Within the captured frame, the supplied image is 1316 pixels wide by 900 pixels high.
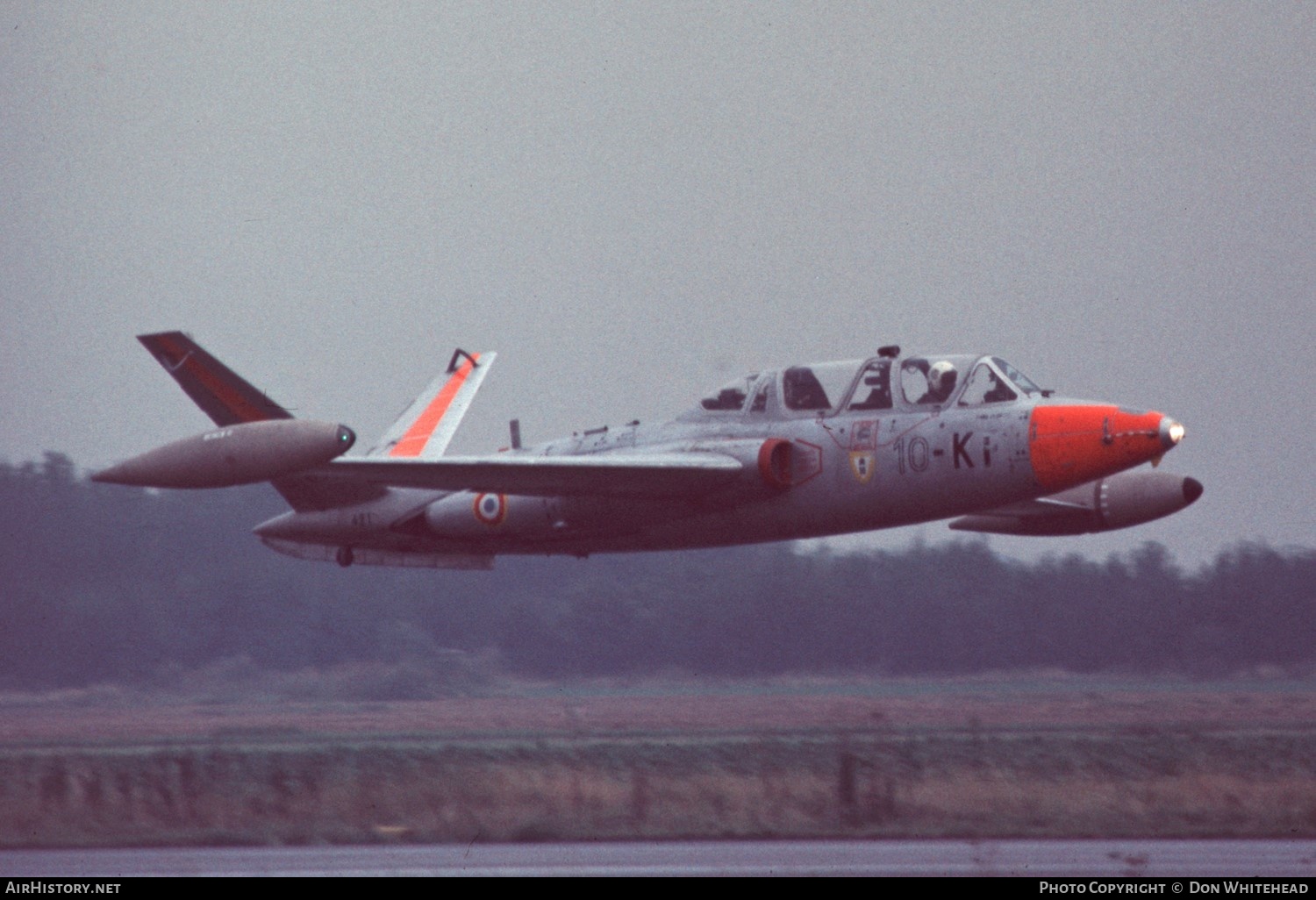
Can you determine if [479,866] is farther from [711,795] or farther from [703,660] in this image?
[703,660]

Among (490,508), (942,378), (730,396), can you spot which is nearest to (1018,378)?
(942,378)

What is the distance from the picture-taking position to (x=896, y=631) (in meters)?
37.5

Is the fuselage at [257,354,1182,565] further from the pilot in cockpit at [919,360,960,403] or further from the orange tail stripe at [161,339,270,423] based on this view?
the orange tail stripe at [161,339,270,423]

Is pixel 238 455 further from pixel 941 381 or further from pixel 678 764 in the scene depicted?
pixel 678 764

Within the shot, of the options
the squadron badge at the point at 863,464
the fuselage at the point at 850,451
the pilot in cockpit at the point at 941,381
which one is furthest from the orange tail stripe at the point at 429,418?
the pilot in cockpit at the point at 941,381

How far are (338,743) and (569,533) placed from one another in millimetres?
8042

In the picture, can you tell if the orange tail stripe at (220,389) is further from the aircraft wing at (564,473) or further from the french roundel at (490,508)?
the french roundel at (490,508)

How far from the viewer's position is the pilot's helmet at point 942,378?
71.6ft

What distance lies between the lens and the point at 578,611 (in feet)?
131

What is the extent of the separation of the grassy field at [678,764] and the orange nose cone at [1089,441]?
421 cm

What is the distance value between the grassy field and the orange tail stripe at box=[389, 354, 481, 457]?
5059 mm

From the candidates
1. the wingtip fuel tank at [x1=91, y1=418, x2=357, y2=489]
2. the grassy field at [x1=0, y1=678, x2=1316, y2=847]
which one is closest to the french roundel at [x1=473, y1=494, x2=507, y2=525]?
the grassy field at [x1=0, y1=678, x2=1316, y2=847]

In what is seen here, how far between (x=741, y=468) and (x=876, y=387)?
2.01 metres

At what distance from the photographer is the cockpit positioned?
71.6 feet
